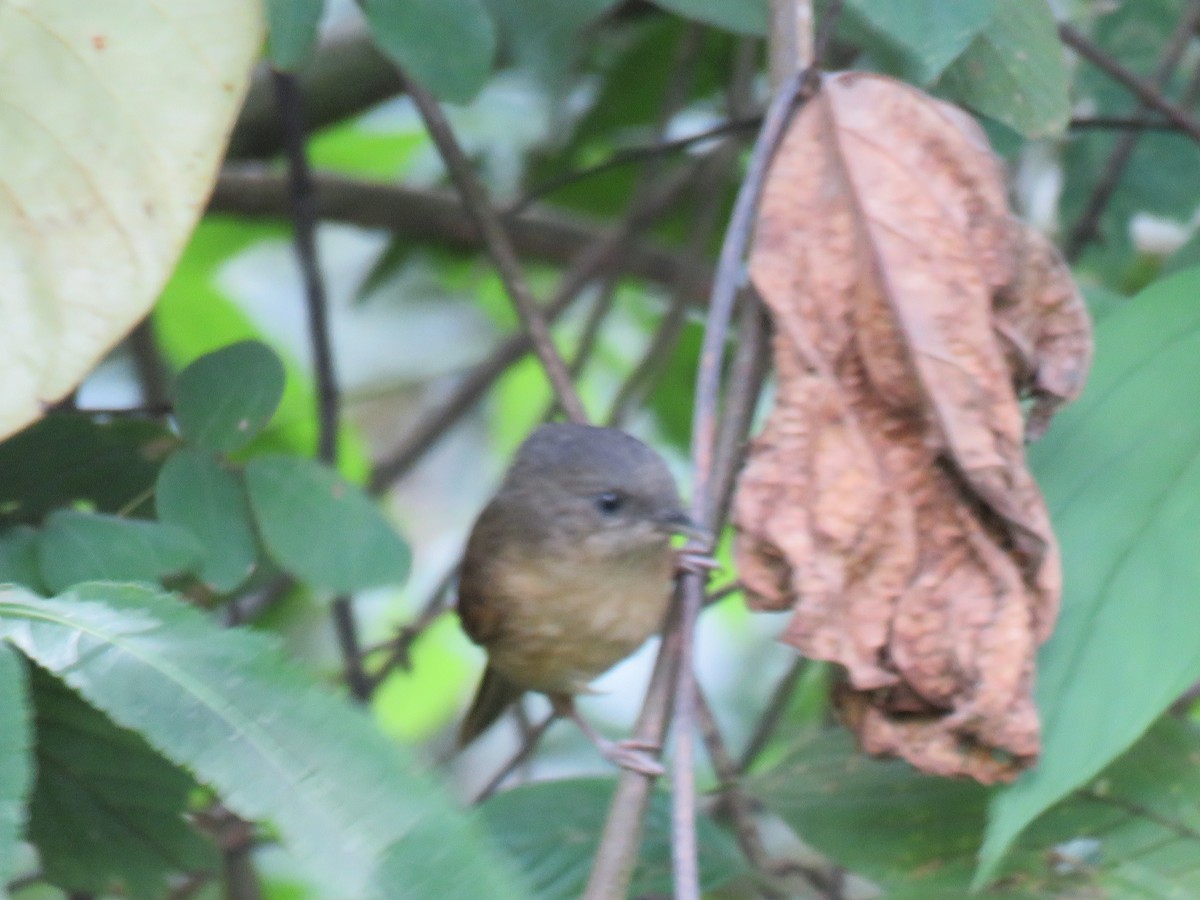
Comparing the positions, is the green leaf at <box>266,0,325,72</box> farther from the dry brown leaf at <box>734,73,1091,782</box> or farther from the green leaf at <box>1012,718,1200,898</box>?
the green leaf at <box>1012,718,1200,898</box>

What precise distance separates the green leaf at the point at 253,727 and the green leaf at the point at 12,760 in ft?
0.15

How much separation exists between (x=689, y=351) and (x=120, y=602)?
2861 millimetres

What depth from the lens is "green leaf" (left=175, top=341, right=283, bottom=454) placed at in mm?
2004

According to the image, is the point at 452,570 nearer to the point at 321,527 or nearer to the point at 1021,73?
the point at 321,527

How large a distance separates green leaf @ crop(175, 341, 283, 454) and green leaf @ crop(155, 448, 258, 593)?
35 millimetres

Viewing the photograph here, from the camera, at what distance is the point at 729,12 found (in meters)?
2.07

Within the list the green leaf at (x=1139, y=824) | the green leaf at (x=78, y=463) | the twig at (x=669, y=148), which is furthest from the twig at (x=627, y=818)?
the twig at (x=669, y=148)

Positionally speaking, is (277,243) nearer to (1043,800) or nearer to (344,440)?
(344,440)

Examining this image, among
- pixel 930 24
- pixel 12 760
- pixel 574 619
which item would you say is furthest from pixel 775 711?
pixel 12 760

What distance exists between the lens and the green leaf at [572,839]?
86.1 inches

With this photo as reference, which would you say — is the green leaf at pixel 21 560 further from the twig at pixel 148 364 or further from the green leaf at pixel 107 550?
the twig at pixel 148 364

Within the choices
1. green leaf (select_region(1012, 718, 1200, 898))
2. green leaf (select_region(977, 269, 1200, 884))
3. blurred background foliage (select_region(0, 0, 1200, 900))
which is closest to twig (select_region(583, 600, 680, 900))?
blurred background foliage (select_region(0, 0, 1200, 900))

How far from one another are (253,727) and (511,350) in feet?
8.15

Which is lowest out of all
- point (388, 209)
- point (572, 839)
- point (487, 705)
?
point (487, 705)
